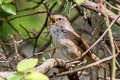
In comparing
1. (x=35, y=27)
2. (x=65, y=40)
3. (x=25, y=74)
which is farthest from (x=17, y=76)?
(x=35, y=27)

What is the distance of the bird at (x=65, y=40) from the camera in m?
2.98

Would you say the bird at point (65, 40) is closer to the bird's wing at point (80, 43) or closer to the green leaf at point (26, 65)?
the bird's wing at point (80, 43)

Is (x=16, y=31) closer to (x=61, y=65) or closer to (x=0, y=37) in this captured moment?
(x=0, y=37)

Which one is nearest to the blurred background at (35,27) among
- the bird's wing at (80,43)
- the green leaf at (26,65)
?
the bird's wing at (80,43)

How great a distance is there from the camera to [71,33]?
3.13 metres

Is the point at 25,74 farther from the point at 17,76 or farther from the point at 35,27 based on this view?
the point at 35,27

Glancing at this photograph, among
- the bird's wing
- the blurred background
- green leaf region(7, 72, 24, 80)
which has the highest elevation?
the blurred background

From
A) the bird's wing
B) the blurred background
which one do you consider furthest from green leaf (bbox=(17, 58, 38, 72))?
the blurred background

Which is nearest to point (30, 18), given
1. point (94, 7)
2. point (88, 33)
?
point (88, 33)

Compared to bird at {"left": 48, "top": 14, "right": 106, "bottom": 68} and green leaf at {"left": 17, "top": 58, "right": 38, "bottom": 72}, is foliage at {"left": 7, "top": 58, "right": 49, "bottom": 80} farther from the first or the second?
bird at {"left": 48, "top": 14, "right": 106, "bottom": 68}

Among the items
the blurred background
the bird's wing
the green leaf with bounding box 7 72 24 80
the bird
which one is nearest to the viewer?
the green leaf with bounding box 7 72 24 80

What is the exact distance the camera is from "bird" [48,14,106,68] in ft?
9.77

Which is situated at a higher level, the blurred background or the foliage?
the blurred background

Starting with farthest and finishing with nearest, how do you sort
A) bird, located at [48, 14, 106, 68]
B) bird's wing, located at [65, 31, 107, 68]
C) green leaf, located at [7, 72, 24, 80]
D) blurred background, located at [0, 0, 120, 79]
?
blurred background, located at [0, 0, 120, 79], bird's wing, located at [65, 31, 107, 68], bird, located at [48, 14, 106, 68], green leaf, located at [7, 72, 24, 80]
